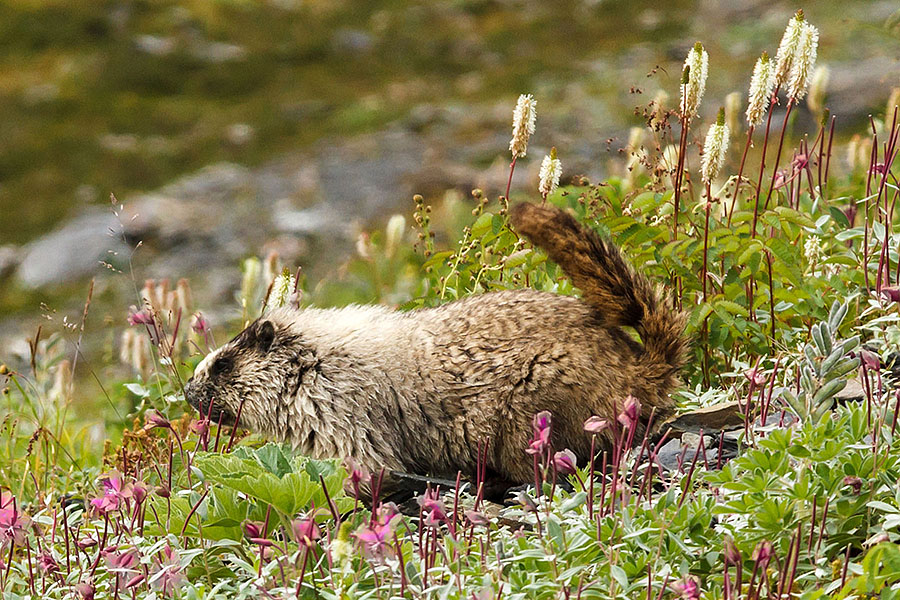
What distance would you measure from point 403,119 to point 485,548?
12.7m

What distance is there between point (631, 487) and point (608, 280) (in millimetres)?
1415

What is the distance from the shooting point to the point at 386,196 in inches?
530

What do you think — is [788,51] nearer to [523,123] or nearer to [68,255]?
[523,123]

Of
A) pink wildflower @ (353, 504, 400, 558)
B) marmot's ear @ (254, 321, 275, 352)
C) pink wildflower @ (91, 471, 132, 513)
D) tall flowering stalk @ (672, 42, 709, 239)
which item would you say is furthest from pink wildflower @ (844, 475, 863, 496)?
marmot's ear @ (254, 321, 275, 352)

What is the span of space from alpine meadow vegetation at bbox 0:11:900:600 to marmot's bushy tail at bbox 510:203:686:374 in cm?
19

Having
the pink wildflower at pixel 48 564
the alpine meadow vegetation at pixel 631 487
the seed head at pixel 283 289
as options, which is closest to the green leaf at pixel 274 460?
the alpine meadow vegetation at pixel 631 487

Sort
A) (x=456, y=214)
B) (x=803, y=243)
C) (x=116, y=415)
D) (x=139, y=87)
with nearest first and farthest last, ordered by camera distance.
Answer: (x=803, y=243) < (x=116, y=415) < (x=456, y=214) < (x=139, y=87)

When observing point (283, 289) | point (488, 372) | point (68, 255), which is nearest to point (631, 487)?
point (488, 372)

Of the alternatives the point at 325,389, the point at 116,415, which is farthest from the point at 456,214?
the point at 325,389

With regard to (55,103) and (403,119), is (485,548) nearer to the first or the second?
(403,119)

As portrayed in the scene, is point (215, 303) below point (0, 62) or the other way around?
below

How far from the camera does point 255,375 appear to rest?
4.97 metres

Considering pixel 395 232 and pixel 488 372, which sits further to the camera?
pixel 395 232

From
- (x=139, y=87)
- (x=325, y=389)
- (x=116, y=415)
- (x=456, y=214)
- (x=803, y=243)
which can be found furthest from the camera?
(x=139, y=87)
